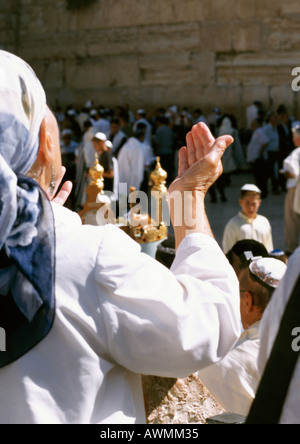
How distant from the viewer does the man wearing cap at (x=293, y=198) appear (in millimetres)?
8188

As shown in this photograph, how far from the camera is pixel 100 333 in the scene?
143 cm

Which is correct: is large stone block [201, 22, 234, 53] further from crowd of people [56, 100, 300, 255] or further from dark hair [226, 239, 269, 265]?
dark hair [226, 239, 269, 265]

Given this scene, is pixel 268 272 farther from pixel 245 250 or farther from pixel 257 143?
pixel 257 143

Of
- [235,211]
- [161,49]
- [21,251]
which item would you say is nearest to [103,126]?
[161,49]

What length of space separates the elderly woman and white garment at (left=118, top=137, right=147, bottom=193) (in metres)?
8.71

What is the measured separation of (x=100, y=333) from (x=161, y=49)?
57.7ft

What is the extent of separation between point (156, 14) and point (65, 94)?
12.3ft

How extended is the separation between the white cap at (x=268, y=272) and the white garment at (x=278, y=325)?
1357mm

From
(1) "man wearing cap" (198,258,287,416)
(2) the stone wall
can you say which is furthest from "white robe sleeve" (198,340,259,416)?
(2) the stone wall

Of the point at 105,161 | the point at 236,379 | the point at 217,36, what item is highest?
the point at 217,36

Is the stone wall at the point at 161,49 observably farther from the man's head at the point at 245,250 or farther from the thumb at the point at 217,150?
the thumb at the point at 217,150

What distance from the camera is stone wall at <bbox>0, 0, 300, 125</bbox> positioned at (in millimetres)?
16797
